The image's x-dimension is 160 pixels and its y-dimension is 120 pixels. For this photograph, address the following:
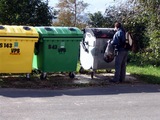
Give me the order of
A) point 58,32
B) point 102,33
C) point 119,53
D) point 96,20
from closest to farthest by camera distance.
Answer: point 58,32 → point 119,53 → point 102,33 → point 96,20

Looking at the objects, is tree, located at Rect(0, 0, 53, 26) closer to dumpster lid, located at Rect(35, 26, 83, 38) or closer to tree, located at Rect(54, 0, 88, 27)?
dumpster lid, located at Rect(35, 26, 83, 38)

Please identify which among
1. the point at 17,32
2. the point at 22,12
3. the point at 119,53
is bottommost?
the point at 119,53

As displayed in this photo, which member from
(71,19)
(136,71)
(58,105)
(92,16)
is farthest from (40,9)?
(71,19)

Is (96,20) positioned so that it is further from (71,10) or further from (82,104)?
(82,104)

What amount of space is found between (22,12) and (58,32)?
13.8 ft

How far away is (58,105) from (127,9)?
815 cm

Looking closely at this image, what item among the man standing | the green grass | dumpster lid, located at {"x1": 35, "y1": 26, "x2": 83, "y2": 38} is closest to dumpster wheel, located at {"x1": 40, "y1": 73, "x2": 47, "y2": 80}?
dumpster lid, located at {"x1": 35, "y1": 26, "x2": 83, "y2": 38}

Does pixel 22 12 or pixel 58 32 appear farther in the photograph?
pixel 22 12

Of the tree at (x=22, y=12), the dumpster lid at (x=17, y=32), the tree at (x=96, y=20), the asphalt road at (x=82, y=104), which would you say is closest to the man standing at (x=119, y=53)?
the asphalt road at (x=82, y=104)

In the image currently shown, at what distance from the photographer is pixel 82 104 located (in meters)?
7.70

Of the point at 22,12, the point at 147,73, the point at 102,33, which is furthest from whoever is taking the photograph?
the point at 22,12

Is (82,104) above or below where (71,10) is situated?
below

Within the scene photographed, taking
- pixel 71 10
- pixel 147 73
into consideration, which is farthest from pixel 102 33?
pixel 71 10

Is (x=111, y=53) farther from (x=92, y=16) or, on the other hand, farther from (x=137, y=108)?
(x=92, y=16)
